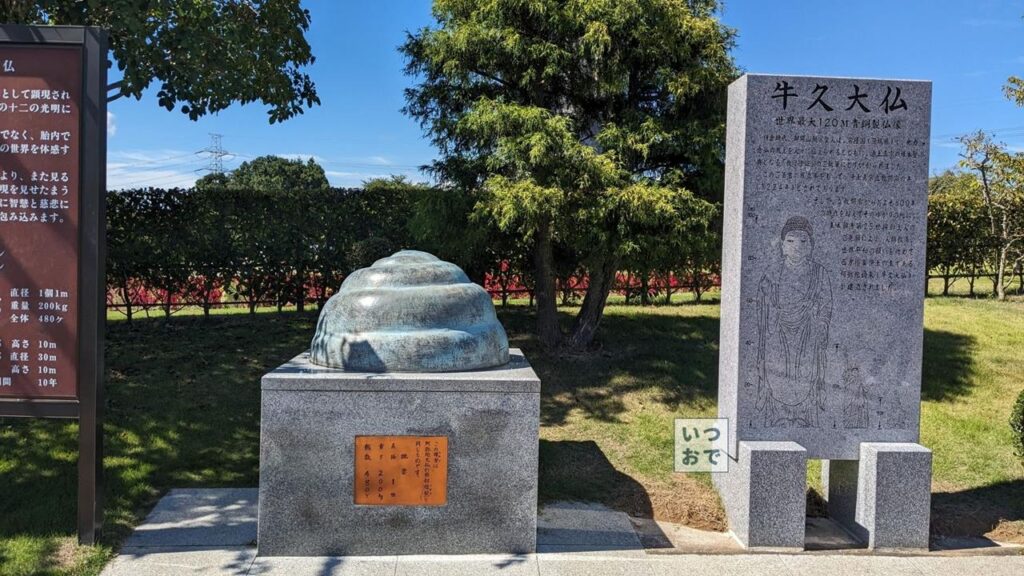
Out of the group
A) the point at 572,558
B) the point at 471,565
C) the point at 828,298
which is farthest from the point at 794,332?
the point at 471,565

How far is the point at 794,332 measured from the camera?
14.9ft

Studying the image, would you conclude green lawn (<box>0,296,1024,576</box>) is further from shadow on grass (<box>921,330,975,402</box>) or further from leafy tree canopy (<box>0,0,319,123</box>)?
leafy tree canopy (<box>0,0,319,123</box>)

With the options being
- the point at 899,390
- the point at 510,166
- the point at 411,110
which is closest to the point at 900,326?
the point at 899,390

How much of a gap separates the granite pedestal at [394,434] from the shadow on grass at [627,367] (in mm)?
2788

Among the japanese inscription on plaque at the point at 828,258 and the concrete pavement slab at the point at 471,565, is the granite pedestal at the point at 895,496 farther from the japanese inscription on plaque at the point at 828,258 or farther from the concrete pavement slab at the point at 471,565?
the concrete pavement slab at the point at 471,565

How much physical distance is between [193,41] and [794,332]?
5.71 meters

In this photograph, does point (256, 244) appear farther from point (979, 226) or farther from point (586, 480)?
point (979, 226)

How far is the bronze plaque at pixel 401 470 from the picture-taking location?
4012 mm

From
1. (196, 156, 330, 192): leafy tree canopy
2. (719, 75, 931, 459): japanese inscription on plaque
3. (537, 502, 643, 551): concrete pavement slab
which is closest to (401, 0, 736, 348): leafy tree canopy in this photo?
(719, 75, 931, 459): japanese inscription on plaque

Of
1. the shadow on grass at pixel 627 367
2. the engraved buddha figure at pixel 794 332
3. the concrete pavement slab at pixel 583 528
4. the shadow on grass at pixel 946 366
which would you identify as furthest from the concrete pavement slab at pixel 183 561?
the shadow on grass at pixel 946 366

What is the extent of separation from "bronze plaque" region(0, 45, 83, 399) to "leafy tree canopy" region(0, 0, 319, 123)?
233 centimetres

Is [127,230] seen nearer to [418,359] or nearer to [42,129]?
[42,129]

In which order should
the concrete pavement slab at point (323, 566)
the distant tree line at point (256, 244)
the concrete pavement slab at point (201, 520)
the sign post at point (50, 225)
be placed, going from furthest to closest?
the distant tree line at point (256, 244) → the concrete pavement slab at point (201, 520) → the sign post at point (50, 225) → the concrete pavement slab at point (323, 566)

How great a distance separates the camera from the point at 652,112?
27.6 ft
